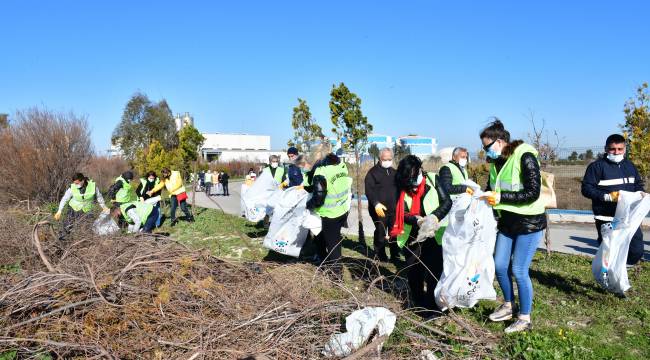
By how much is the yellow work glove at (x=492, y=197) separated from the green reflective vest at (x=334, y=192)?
1.92 m

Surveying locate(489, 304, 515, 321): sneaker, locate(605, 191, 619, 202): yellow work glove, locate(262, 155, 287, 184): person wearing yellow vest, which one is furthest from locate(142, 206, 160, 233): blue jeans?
locate(605, 191, 619, 202): yellow work glove

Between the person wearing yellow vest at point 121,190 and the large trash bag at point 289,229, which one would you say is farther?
the person wearing yellow vest at point 121,190

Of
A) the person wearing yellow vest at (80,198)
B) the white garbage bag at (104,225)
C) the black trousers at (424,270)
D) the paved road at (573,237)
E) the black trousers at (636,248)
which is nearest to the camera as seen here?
the black trousers at (424,270)

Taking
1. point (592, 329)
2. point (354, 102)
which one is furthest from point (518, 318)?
point (354, 102)

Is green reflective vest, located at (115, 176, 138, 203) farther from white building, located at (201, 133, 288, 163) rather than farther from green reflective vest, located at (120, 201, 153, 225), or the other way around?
white building, located at (201, 133, 288, 163)

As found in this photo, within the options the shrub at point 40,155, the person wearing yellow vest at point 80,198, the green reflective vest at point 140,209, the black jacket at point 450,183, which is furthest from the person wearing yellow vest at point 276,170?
the shrub at point 40,155

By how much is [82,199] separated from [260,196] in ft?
9.91

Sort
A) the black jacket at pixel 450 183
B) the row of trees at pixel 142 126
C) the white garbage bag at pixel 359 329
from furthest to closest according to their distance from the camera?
the row of trees at pixel 142 126 → the black jacket at pixel 450 183 → the white garbage bag at pixel 359 329

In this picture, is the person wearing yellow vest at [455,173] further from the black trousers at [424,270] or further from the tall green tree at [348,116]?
the tall green tree at [348,116]

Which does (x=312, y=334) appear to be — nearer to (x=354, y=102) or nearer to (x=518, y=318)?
(x=518, y=318)

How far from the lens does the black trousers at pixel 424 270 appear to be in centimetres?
412

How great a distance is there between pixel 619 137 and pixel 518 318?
2.27 metres

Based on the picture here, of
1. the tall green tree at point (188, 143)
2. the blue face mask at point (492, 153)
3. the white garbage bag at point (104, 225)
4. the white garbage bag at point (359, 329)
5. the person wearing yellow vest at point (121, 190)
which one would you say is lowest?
the white garbage bag at point (359, 329)

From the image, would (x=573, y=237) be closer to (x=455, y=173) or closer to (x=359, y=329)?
(x=455, y=173)
